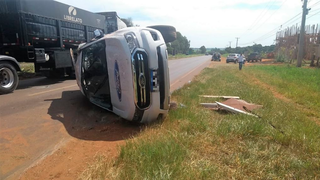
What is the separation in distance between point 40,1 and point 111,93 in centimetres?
694

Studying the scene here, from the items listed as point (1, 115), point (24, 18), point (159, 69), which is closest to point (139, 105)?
point (159, 69)

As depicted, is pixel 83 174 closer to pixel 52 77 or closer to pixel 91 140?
pixel 91 140

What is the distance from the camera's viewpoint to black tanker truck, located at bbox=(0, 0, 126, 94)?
8148mm

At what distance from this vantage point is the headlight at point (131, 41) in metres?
4.02

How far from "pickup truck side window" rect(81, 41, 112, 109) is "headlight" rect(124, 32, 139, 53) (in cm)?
85

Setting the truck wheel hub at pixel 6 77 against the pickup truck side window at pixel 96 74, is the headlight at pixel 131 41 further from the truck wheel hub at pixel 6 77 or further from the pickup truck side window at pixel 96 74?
the truck wheel hub at pixel 6 77

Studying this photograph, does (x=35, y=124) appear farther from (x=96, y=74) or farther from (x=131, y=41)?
(x=131, y=41)

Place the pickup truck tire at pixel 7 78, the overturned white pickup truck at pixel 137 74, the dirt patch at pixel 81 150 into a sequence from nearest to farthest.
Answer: the dirt patch at pixel 81 150
the overturned white pickup truck at pixel 137 74
the pickup truck tire at pixel 7 78

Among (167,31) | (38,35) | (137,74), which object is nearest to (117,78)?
(137,74)

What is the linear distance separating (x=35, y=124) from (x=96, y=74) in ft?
5.55

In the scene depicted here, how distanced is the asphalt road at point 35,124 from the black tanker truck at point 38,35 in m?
1.99

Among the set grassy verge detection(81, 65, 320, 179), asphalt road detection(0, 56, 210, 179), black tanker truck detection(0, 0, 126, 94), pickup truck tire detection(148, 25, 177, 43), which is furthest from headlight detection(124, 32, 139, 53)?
black tanker truck detection(0, 0, 126, 94)

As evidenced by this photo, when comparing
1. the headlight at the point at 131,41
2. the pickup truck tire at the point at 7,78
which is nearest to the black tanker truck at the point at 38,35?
the pickup truck tire at the point at 7,78

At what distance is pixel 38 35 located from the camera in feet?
30.0
